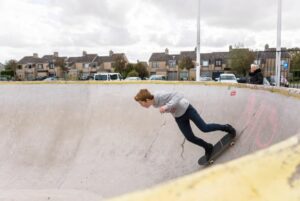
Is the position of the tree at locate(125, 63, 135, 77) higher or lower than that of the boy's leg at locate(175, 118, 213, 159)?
higher

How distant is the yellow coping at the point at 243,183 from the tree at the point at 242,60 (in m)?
45.9

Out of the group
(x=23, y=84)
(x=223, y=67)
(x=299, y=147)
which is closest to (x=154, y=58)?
(x=223, y=67)

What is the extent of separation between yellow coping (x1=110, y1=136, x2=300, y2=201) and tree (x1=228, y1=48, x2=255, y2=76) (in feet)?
151

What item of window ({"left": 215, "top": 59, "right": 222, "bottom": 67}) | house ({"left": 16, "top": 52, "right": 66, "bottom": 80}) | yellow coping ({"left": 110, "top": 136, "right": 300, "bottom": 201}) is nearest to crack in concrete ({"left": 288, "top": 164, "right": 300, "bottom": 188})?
yellow coping ({"left": 110, "top": 136, "right": 300, "bottom": 201})

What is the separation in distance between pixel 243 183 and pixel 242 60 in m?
48.9

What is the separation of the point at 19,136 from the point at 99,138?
71.7 inches

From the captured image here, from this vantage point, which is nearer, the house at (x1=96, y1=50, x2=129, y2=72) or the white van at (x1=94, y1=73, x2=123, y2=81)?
the white van at (x1=94, y1=73, x2=123, y2=81)

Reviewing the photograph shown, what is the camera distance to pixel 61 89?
8.13 m

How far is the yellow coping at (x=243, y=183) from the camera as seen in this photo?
4.03 feet

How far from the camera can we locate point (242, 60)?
158 feet

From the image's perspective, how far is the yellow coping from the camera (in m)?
1.23

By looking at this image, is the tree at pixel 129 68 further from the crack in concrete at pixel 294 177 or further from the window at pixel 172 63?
the crack in concrete at pixel 294 177

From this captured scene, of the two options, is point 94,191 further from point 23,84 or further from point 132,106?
point 23,84

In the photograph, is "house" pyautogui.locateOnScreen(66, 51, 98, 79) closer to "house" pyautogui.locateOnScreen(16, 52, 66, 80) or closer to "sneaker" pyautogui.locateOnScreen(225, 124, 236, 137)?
"house" pyautogui.locateOnScreen(16, 52, 66, 80)
